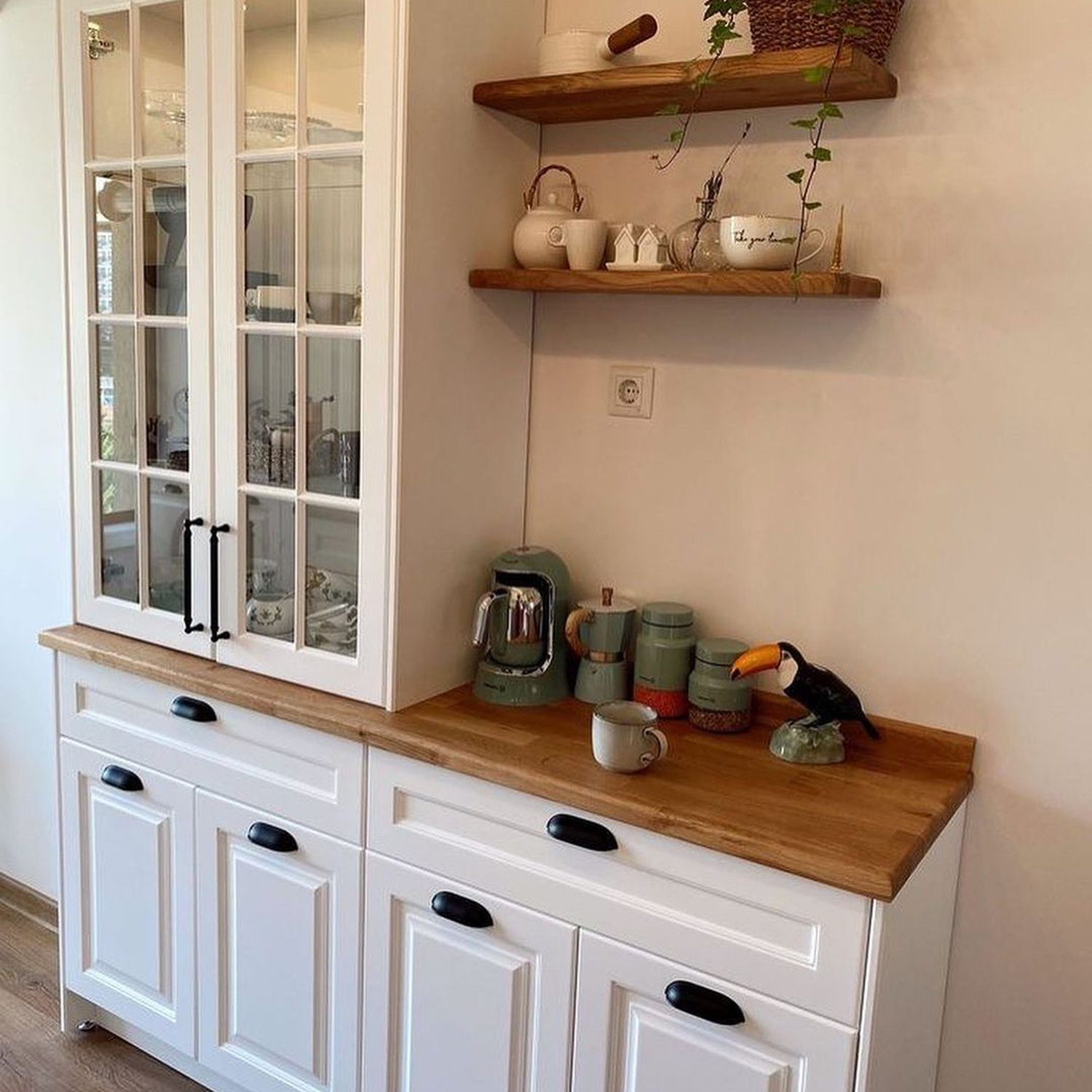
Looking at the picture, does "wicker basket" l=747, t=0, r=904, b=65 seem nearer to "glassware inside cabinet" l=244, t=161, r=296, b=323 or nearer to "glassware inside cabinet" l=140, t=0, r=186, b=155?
"glassware inside cabinet" l=244, t=161, r=296, b=323

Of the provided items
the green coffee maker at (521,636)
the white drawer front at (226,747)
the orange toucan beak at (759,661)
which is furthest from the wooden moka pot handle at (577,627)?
the white drawer front at (226,747)

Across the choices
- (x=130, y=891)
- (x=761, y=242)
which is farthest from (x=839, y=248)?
(x=130, y=891)

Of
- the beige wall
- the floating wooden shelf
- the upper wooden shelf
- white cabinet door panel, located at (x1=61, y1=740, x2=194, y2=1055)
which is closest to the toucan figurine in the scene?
the beige wall

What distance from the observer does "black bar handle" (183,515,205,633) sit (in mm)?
2178

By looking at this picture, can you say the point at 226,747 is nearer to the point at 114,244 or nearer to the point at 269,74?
the point at 114,244

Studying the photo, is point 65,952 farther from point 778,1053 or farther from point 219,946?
point 778,1053

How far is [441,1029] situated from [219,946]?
527 millimetres

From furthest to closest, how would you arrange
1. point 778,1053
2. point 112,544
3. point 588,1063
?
point 112,544 → point 588,1063 → point 778,1053

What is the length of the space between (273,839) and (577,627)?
66cm

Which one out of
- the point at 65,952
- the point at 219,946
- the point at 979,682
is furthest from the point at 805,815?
the point at 65,952

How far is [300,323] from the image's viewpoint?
1.97 metres

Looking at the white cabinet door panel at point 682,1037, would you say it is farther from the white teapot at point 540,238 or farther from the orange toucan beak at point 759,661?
the white teapot at point 540,238

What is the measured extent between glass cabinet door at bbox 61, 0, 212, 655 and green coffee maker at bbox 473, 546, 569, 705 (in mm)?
557

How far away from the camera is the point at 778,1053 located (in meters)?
1.55
